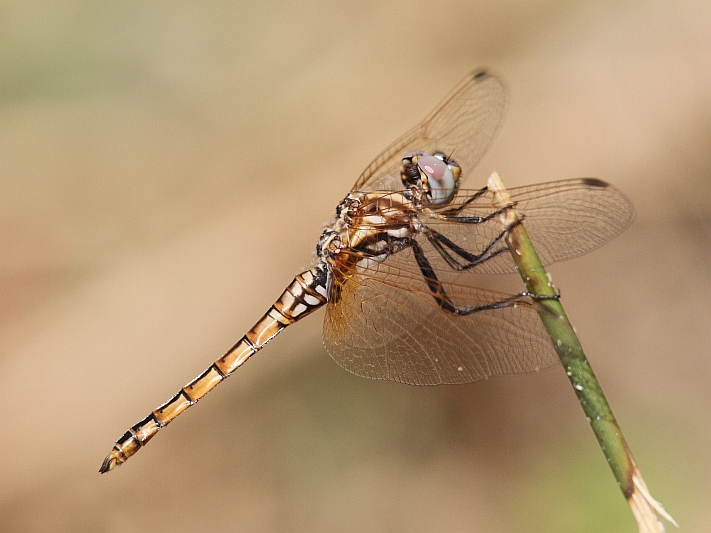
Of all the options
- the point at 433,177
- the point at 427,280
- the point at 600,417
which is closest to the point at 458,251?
the point at 427,280

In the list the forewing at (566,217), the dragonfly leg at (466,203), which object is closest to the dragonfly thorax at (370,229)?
the dragonfly leg at (466,203)

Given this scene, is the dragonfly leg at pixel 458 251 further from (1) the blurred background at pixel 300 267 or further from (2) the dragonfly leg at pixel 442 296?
(1) the blurred background at pixel 300 267

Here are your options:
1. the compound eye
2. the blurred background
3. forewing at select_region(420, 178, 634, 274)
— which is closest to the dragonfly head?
the compound eye

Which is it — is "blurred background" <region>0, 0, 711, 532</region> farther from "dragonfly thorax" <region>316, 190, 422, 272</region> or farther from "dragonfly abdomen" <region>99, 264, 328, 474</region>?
"dragonfly thorax" <region>316, 190, 422, 272</region>

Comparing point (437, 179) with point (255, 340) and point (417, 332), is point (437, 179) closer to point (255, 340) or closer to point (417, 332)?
point (417, 332)

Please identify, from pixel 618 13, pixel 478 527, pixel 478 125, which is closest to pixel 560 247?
pixel 478 125
